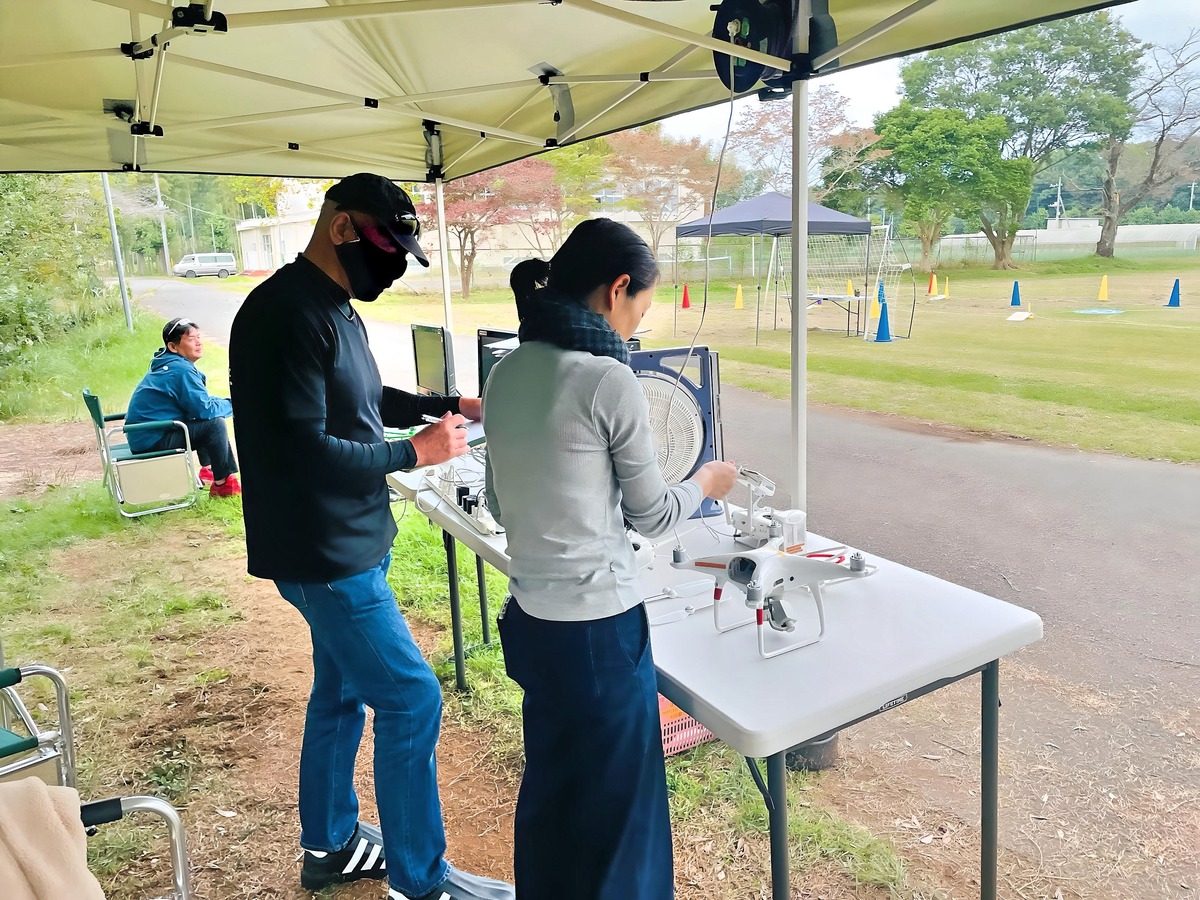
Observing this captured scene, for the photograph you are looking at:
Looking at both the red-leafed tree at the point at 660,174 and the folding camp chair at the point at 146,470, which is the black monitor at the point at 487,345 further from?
the red-leafed tree at the point at 660,174

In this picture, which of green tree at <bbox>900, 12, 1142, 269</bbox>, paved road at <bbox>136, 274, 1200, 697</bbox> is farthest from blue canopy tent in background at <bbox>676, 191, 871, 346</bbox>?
paved road at <bbox>136, 274, 1200, 697</bbox>

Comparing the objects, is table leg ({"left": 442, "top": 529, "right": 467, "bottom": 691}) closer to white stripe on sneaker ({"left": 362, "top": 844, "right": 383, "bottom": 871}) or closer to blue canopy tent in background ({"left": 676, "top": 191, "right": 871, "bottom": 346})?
white stripe on sneaker ({"left": 362, "top": 844, "right": 383, "bottom": 871})

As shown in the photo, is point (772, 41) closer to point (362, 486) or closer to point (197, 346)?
point (362, 486)

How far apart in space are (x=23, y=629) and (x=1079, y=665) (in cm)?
494

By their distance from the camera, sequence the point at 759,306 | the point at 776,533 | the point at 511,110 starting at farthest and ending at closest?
the point at 759,306, the point at 511,110, the point at 776,533

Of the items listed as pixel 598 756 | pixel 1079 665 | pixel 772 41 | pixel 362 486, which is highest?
pixel 772 41

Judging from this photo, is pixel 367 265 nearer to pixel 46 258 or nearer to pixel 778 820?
pixel 778 820

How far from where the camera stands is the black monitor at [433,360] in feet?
10.9

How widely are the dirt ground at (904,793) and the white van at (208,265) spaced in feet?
42.5

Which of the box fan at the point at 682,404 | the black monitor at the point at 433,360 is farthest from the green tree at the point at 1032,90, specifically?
the box fan at the point at 682,404

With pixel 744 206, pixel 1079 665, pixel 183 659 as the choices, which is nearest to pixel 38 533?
pixel 183 659

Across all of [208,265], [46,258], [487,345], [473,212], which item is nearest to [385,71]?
[487,345]

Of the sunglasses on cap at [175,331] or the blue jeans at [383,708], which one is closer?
the blue jeans at [383,708]

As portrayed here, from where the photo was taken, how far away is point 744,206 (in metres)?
7.64
